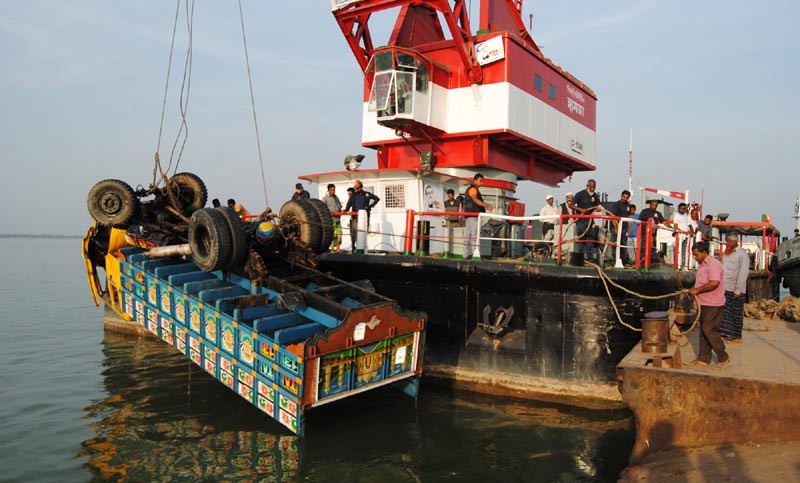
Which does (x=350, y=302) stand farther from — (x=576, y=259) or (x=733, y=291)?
(x=733, y=291)

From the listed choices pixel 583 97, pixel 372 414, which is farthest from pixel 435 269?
pixel 583 97

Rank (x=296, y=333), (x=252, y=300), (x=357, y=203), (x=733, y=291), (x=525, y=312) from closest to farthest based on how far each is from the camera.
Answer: (x=296, y=333)
(x=252, y=300)
(x=733, y=291)
(x=525, y=312)
(x=357, y=203)

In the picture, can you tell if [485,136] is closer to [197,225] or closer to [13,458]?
[197,225]

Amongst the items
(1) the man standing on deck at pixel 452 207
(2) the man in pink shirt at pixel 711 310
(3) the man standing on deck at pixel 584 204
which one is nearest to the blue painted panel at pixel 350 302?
→ (1) the man standing on deck at pixel 452 207

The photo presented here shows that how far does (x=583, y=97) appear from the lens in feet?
55.4

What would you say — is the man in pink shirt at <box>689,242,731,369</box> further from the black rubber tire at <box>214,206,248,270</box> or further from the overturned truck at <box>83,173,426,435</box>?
the black rubber tire at <box>214,206,248,270</box>

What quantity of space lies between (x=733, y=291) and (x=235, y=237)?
25.4 feet

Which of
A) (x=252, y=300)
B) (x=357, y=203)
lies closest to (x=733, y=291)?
(x=357, y=203)

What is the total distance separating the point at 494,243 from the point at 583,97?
26.6 feet

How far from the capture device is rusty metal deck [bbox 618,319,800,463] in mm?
5637

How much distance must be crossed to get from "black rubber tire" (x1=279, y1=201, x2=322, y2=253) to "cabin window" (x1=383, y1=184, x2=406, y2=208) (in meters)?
3.08

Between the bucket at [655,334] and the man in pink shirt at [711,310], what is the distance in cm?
43

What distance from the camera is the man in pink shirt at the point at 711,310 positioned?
258 inches

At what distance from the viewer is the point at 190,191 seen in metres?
10.7
